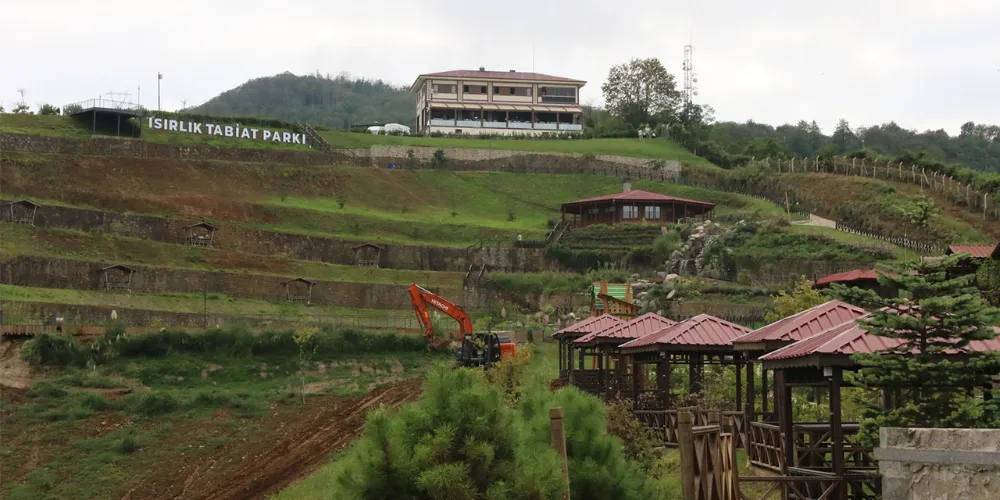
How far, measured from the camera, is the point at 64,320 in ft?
186

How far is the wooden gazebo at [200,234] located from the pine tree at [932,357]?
62238 millimetres

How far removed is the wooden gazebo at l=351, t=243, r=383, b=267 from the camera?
77.1 m

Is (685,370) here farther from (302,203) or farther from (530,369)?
(302,203)

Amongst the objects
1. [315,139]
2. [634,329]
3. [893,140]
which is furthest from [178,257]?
[893,140]

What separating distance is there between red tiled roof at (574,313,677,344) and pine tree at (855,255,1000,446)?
47.3ft

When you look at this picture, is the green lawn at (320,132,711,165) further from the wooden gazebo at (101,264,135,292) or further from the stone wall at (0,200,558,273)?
the wooden gazebo at (101,264,135,292)

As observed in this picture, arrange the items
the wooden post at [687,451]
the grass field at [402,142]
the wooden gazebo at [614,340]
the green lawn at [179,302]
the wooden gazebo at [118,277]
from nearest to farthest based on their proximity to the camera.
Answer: the wooden post at [687,451], the wooden gazebo at [614,340], the green lawn at [179,302], the wooden gazebo at [118,277], the grass field at [402,142]

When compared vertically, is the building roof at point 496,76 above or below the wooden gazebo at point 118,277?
above

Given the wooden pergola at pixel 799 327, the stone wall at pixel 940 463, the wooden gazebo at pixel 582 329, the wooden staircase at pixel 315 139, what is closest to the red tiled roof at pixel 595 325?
the wooden gazebo at pixel 582 329

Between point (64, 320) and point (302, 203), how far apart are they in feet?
109

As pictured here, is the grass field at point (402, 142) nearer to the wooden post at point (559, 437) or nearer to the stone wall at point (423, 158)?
the stone wall at point (423, 158)

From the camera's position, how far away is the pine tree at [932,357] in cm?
1714

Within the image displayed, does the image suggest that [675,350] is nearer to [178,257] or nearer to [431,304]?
[431,304]

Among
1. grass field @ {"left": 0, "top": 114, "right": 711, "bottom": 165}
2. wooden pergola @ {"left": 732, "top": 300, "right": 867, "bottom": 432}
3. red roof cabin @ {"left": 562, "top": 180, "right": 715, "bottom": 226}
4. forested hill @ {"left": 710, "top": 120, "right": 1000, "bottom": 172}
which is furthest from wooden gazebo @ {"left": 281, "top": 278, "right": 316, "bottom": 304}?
forested hill @ {"left": 710, "top": 120, "right": 1000, "bottom": 172}
